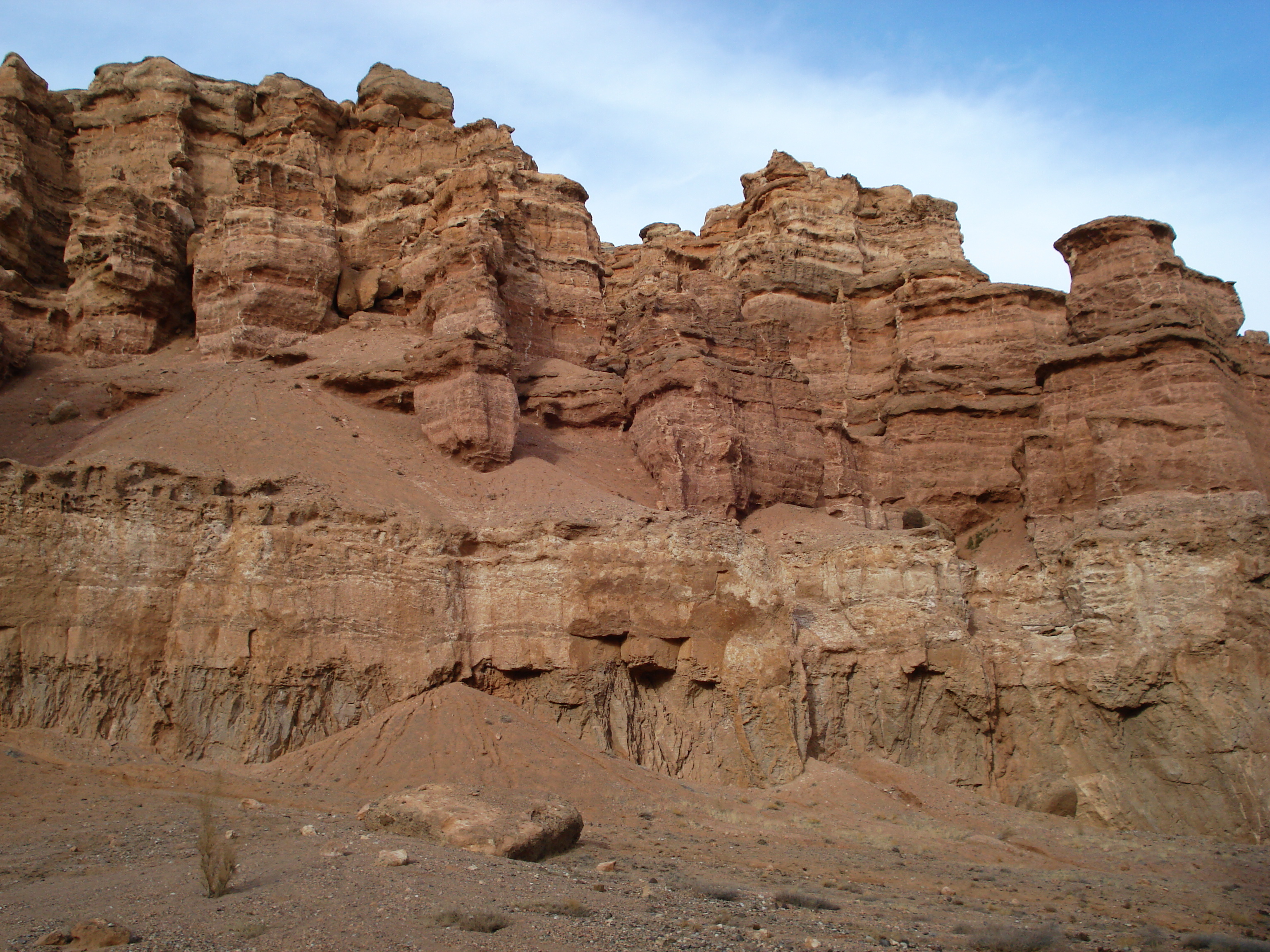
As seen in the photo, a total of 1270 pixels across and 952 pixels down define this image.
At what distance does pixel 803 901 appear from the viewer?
13.3m

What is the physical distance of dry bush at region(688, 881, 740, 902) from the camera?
13055 millimetres

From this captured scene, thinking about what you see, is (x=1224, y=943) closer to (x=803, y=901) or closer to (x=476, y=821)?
(x=803, y=901)

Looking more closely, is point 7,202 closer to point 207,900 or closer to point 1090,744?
point 207,900

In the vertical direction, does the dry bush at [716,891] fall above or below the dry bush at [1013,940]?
above

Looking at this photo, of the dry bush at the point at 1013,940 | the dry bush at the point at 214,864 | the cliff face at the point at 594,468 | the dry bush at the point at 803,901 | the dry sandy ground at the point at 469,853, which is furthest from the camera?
the cliff face at the point at 594,468

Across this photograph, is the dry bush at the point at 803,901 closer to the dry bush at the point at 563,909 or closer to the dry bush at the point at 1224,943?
the dry bush at the point at 563,909

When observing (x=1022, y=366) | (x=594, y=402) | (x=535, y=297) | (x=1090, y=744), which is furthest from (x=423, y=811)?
(x=1022, y=366)

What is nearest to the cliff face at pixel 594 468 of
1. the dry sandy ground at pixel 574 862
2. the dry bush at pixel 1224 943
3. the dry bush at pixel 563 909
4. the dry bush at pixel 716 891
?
the dry sandy ground at pixel 574 862

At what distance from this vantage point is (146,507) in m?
19.9

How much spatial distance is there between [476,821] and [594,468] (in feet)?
51.4

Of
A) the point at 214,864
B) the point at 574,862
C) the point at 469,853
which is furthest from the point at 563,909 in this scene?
the point at 574,862

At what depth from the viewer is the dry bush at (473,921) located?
10102mm

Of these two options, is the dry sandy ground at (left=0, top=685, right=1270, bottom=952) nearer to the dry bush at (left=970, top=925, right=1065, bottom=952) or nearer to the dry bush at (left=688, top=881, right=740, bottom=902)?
the dry bush at (left=688, top=881, right=740, bottom=902)

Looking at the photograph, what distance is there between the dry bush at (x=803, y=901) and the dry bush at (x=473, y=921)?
13.5 ft
